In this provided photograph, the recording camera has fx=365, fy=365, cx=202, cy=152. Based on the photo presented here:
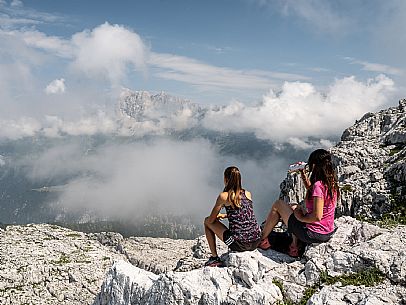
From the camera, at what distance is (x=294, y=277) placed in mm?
15188

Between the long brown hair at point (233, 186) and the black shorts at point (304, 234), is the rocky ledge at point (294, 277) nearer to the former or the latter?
the black shorts at point (304, 234)

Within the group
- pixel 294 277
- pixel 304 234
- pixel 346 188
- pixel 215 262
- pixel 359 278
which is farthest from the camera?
pixel 346 188

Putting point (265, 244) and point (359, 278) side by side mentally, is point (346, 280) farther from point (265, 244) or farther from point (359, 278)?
point (265, 244)

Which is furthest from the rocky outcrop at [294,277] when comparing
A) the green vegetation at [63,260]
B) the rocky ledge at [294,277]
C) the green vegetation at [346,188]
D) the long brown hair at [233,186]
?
the green vegetation at [63,260]

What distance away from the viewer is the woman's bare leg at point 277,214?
16828 millimetres

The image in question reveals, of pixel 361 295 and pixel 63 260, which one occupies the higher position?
pixel 361 295

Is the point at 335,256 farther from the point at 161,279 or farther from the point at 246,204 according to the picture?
the point at 161,279

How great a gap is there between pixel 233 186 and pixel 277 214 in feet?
8.53

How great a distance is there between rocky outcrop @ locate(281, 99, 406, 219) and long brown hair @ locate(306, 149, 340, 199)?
12617mm

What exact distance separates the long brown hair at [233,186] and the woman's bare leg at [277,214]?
1.75 m

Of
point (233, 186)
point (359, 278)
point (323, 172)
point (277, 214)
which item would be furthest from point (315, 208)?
point (233, 186)

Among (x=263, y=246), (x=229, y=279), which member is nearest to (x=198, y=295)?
(x=229, y=279)

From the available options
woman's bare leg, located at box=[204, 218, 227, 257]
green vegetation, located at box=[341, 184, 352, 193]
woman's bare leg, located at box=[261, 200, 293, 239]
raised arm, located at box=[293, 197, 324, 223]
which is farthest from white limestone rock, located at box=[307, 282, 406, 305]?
green vegetation, located at box=[341, 184, 352, 193]

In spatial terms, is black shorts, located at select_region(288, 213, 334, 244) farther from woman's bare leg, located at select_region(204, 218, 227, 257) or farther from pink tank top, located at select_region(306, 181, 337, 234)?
woman's bare leg, located at select_region(204, 218, 227, 257)
